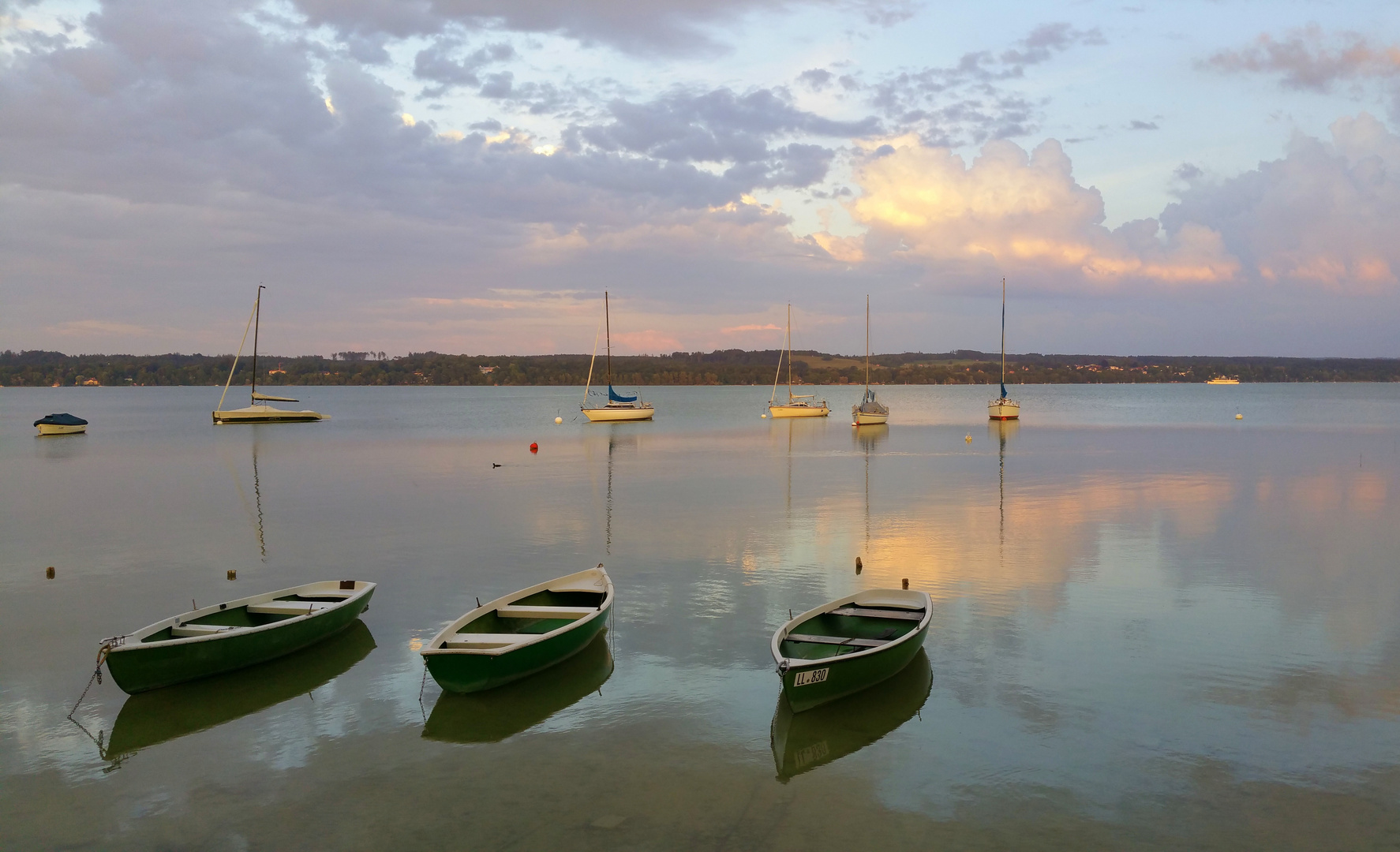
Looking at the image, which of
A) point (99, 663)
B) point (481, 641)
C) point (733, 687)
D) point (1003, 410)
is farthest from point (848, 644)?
Result: point (1003, 410)

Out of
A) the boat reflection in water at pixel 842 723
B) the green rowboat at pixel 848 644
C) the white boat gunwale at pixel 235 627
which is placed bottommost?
the boat reflection in water at pixel 842 723

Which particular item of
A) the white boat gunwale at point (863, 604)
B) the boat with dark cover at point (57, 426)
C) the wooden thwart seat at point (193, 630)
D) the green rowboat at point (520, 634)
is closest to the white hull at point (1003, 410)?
the white boat gunwale at point (863, 604)

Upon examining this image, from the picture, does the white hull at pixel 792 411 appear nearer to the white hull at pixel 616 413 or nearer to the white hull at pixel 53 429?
the white hull at pixel 616 413

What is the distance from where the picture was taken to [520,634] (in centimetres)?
1309

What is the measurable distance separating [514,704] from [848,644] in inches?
173

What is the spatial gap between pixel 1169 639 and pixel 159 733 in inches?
553

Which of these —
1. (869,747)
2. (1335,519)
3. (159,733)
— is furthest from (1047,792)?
(1335,519)

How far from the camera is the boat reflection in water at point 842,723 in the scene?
10125 millimetres

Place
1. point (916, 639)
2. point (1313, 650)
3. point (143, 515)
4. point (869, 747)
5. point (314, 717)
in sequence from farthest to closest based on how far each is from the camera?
point (143, 515), point (1313, 650), point (916, 639), point (314, 717), point (869, 747)

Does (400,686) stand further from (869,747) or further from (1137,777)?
(1137,777)

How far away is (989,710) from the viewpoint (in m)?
11.4

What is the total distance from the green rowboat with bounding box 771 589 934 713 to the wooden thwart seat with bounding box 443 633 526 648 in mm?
3483

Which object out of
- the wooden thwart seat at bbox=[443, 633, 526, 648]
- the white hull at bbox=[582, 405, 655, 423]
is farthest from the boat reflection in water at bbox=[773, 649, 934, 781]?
the white hull at bbox=[582, 405, 655, 423]

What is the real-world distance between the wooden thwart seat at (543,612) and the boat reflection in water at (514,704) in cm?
60
